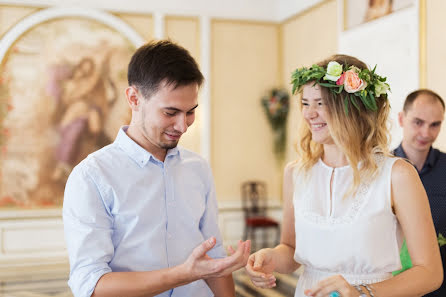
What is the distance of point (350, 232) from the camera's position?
2.12 metres

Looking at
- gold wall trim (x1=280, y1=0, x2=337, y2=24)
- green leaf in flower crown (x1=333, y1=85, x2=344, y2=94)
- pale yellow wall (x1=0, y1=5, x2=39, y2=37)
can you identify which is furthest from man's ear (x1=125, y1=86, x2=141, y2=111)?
pale yellow wall (x1=0, y1=5, x2=39, y2=37)

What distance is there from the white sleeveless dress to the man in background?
123 cm

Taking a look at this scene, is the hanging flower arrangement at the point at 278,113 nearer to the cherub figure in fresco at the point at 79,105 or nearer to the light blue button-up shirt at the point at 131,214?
the cherub figure in fresco at the point at 79,105

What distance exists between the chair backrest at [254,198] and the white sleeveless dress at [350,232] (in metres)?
5.98

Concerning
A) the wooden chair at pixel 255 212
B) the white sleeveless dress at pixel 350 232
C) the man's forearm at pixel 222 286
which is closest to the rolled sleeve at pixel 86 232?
the man's forearm at pixel 222 286

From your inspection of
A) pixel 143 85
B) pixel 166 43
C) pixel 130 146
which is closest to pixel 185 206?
pixel 130 146

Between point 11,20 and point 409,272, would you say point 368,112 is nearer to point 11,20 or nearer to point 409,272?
point 409,272

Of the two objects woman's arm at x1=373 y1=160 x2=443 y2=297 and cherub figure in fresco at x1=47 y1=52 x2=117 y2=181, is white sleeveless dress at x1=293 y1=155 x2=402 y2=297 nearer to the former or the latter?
woman's arm at x1=373 y1=160 x2=443 y2=297

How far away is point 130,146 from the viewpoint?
2008 mm

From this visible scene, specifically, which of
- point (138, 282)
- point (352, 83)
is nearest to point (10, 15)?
point (352, 83)

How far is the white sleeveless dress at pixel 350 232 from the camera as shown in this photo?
2100 mm

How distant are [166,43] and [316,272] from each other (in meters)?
1.23

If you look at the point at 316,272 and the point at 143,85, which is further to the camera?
the point at 316,272

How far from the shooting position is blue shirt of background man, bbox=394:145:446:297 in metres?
3.22
